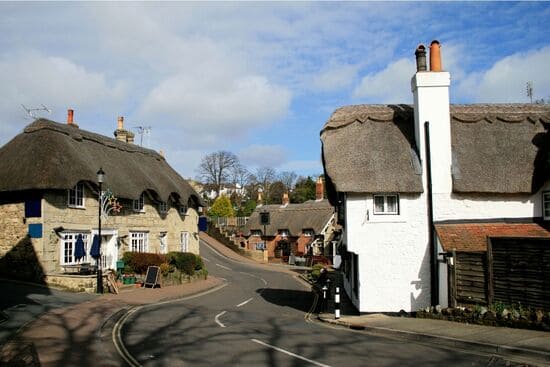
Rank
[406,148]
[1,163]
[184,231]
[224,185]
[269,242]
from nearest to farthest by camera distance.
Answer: [406,148] → [1,163] → [184,231] → [269,242] → [224,185]

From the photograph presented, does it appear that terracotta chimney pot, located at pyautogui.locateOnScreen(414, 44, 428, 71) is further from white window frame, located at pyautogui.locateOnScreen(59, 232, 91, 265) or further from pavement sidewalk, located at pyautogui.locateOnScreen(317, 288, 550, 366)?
white window frame, located at pyautogui.locateOnScreen(59, 232, 91, 265)

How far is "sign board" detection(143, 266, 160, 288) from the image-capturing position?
2586 centimetres

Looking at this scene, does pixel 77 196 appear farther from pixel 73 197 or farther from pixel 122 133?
pixel 122 133

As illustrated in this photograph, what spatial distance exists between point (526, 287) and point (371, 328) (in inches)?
166

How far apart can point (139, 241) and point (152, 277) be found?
6.03 metres

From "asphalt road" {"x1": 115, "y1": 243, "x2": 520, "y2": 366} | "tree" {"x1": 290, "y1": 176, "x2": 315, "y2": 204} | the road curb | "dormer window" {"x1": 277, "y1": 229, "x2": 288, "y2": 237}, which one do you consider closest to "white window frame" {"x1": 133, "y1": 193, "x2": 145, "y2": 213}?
"asphalt road" {"x1": 115, "y1": 243, "x2": 520, "y2": 366}

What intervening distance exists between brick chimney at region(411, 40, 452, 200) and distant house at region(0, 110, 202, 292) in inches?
642

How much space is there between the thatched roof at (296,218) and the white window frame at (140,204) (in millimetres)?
24483

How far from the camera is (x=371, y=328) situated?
47.5 feet

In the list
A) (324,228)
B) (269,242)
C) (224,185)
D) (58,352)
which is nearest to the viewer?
(58,352)

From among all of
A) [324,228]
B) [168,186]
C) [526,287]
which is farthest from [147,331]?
[324,228]

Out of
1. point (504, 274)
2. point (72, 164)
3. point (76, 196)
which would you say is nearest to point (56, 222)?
point (76, 196)

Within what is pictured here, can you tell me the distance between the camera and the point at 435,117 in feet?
59.3

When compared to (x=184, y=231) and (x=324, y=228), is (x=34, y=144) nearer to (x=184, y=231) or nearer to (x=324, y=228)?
(x=184, y=231)
